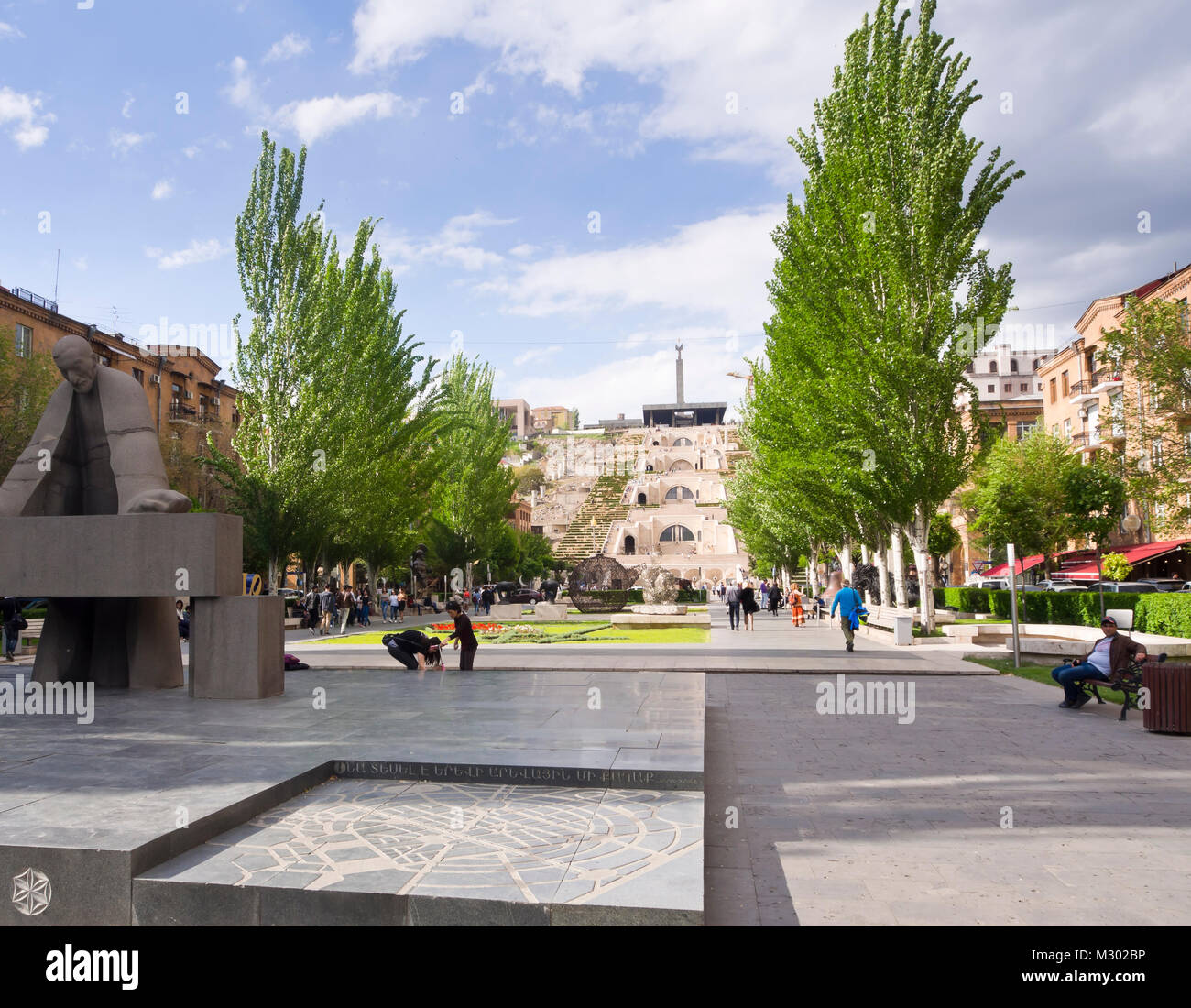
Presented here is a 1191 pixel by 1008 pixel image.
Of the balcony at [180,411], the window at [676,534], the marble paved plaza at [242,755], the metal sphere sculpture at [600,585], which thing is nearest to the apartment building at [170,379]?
the balcony at [180,411]

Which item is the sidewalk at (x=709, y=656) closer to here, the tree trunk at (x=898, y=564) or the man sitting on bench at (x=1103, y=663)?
the man sitting on bench at (x=1103, y=663)

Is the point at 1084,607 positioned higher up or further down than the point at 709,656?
higher up

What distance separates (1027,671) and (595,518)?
8472 cm

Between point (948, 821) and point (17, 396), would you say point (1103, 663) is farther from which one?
point (17, 396)

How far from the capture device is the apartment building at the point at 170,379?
3594 centimetres

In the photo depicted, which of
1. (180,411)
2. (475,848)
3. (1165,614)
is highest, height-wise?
(180,411)

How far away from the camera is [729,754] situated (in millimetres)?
7695

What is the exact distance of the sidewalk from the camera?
13828mm

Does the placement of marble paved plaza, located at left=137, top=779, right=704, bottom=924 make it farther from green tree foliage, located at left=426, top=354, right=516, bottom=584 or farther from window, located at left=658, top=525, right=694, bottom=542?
window, located at left=658, top=525, right=694, bottom=542

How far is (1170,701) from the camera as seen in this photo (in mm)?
8438

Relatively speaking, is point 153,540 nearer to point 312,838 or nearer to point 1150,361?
point 312,838

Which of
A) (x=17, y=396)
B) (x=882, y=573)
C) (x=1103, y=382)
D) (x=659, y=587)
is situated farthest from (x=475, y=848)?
(x=1103, y=382)

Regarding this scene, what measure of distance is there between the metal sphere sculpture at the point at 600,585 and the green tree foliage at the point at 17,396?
20653mm

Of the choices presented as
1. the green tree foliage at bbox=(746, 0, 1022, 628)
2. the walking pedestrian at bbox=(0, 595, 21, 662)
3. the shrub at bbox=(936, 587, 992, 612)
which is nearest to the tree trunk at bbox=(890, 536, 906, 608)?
the green tree foliage at bbox=(746, 0, 1022, 628)
